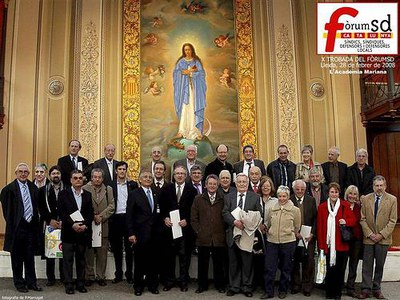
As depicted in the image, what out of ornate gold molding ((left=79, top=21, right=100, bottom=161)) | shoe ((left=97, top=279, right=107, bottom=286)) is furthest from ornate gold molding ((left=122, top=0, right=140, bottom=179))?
shoe ((left=97, top=279, right=107, bottom=286))

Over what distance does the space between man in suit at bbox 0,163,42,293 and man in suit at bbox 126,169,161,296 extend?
1.11 m

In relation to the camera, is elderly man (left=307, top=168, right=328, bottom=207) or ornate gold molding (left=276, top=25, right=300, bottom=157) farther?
ornate gold molding (left=276, top=25, right=300, bottom=157)

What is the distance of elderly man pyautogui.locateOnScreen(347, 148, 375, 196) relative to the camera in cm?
664

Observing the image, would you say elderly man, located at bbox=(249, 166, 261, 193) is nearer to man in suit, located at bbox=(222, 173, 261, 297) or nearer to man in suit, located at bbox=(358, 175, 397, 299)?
man in suit, located at bbox=(222, 173, 261, 297)

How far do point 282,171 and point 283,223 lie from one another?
1.45 m

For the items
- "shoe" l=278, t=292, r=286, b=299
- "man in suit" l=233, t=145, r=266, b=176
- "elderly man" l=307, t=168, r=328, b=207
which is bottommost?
"shoe" l=278, t=292, r=286, b=299

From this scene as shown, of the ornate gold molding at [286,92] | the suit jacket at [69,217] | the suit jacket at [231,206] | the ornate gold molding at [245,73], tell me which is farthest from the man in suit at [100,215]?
the ornate gold molding at [286,92]

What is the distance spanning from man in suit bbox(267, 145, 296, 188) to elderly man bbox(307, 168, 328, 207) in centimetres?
71

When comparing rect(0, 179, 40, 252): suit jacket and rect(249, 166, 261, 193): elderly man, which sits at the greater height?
rect(249, 166, 261, 193): elderly man

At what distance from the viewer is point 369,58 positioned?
9.48m

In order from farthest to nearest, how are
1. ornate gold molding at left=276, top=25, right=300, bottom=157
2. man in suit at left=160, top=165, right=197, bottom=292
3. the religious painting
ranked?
ornate gold molding at left=276, top=25, right=300, bottom=157 < the religious painting < man in suit at left=160, top=165, right=197, bottom=292

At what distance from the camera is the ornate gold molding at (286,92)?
9727 mm

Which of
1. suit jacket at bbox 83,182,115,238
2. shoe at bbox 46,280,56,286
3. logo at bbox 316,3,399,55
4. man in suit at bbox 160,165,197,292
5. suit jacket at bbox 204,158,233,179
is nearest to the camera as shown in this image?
man in suit at bbox 160,165,197,292

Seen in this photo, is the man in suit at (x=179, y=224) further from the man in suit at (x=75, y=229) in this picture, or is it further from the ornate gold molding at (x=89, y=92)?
the ornate gold molding at (x=89, y=92)
